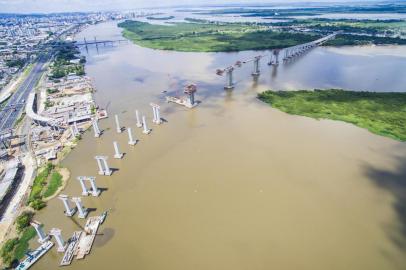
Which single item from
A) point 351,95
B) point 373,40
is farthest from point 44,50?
point 373,40

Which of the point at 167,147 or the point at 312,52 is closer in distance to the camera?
the point at 167,147

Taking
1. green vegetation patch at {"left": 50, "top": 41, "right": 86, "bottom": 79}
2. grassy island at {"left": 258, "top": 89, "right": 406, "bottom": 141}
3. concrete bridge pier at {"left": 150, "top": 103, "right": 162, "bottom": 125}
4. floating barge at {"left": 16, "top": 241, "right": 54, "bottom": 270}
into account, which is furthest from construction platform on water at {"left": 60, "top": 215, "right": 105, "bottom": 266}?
green vegetation patch at {"left": 50, "top": 41, "right": 86, "bottom": 79}

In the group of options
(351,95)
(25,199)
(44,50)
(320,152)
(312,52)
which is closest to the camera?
(25,199)

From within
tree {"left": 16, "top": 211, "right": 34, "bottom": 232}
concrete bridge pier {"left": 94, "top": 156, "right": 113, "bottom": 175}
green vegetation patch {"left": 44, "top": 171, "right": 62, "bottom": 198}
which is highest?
concrete bridge pier {"left": 94, "top": 156, "right": 113, "bottom": 175}

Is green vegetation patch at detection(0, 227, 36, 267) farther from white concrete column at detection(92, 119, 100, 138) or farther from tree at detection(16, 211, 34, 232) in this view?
white concrete column at detection(92, 119, 100, 138)

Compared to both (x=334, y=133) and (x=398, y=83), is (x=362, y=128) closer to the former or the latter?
(x=334, y=133)

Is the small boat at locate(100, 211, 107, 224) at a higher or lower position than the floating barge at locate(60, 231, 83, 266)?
higher

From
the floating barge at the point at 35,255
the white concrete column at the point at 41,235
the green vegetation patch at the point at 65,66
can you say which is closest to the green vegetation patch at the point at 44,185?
the white concrete column at the point at 41,235

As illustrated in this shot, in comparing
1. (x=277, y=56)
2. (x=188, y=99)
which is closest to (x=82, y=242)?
(x=188, y=99)
